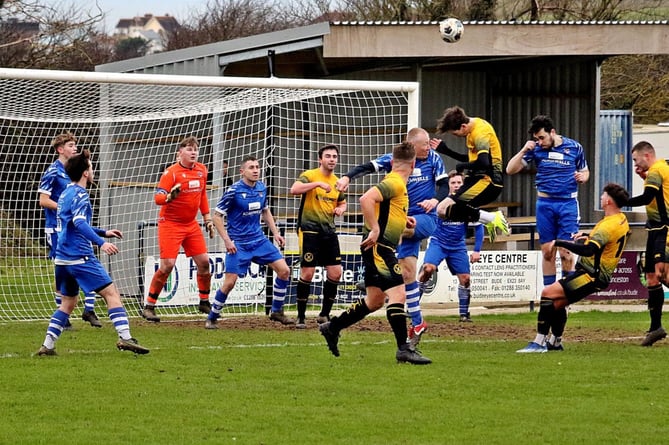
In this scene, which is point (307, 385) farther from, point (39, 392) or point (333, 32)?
point (333, 32)

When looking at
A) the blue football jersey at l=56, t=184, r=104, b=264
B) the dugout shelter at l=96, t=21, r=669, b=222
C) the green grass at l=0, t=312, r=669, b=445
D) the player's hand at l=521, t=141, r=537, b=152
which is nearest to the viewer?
the green grass at l=0, t=312, r=669, b=445

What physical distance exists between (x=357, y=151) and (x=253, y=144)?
3004 mm

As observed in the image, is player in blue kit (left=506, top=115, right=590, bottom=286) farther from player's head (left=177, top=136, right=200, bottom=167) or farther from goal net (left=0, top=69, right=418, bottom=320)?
player's head (left=177, top=136, right=200, bottom=167)

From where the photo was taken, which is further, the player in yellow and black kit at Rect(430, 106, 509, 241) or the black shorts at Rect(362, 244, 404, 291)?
the player in yellow and black kit at Rect(430, 106, 509, 241)

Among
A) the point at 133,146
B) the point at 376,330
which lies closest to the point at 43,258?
the point at 133,146

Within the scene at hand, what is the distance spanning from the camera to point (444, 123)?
40.9 ft

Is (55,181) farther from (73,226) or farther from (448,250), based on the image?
(448,250)

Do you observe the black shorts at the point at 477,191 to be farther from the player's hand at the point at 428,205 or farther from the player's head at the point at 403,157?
the player's head at the point at 403,157

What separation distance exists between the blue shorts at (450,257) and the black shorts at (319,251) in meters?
1.84

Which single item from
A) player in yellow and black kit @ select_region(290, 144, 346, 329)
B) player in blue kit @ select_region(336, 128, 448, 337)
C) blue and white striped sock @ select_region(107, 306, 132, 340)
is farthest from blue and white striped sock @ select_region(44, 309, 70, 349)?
player in yellow and black kit @ select_region(290, 144, 346, 329)

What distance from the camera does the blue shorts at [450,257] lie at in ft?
53.8

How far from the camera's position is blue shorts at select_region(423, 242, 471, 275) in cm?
1641

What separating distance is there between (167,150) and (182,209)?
6.25m

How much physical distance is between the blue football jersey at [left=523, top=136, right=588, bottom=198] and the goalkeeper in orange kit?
14.2 ft
